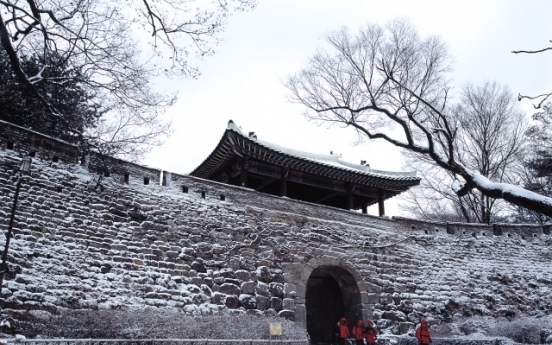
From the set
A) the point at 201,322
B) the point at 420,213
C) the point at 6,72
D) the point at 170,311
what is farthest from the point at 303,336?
the point at 420,213

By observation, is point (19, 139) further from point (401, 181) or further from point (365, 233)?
point (401, 181)

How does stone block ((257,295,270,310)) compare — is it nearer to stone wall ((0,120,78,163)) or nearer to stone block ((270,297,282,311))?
stone block ((270,297,282,311))

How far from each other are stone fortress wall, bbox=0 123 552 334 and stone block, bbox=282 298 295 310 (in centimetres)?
3

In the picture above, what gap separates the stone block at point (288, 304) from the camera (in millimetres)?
10156

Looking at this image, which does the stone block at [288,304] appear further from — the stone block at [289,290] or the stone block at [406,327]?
the stone block at [406,327]

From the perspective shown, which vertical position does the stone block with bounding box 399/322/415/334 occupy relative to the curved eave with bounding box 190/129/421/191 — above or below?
below

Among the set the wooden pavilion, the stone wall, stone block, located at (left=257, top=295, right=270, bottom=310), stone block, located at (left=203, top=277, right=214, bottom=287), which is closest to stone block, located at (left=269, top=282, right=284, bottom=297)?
stone block, located at (left=257, top=295, right=270, bottom=310)

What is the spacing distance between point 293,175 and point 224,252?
433cm

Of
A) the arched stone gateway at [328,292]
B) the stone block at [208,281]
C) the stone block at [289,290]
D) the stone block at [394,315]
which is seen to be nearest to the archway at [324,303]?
the arched stone gateway at [328,292]

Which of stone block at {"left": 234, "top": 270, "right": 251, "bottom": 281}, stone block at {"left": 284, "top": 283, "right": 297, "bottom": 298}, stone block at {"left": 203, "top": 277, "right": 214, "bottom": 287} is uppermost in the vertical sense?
stone block at {"left": 234, "top": 270, "right": 251, "bottom": 281}

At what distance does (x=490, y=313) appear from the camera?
1274cm

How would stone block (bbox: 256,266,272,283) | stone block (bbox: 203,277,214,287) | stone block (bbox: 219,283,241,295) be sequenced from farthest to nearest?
stone block (bbox: 256,266,272,283), stone block (bbox: 219,283,241,295), stone block (bbox: 203,277,214,287)

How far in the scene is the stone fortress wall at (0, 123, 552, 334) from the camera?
308 inches

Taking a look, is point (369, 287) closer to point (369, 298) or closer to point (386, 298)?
point (369, 298)
